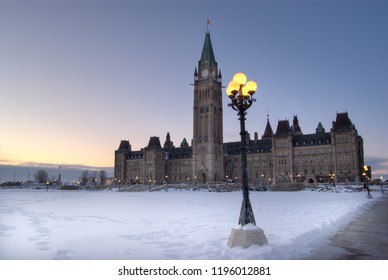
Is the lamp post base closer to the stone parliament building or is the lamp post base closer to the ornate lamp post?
the ornate lamp post

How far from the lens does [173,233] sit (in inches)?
419

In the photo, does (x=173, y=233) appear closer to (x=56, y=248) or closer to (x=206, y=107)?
(x=56, y=248)

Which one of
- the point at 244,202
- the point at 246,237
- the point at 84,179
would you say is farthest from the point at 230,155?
the point at 246,237

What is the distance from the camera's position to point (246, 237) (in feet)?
26.5

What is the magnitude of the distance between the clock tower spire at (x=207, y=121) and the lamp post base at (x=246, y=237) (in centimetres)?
9276

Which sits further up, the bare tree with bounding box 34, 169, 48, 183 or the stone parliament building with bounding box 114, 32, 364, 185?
the stone parliament building with bounding box 114, 32, 364, 185

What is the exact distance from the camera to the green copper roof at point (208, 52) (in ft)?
362

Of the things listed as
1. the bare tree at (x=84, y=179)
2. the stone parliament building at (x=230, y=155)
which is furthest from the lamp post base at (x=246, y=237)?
the bare tree at (x=84, y=179)

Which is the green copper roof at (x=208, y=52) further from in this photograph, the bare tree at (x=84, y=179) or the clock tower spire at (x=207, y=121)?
the bare tree at (x=84, y=179)

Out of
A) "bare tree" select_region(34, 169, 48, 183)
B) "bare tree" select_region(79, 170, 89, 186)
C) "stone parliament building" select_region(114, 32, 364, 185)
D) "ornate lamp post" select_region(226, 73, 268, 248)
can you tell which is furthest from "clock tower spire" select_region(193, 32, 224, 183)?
"bare tree" select_region(34, 169, 48, 183)

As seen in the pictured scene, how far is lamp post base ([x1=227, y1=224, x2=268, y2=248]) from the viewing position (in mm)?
8070

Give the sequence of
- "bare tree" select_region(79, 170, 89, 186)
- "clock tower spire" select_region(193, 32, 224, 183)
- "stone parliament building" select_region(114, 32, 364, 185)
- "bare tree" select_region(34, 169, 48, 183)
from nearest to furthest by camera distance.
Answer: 1. "stone parliament building" select_region(114, 32, 364, 185)
2. "clock tower spire" select_region(193, 32, 224, 183)
3. "bare tree" select_region(79, 170, 89, 186)
4. "bare tree" select_region(34, 169, 48, 183)
